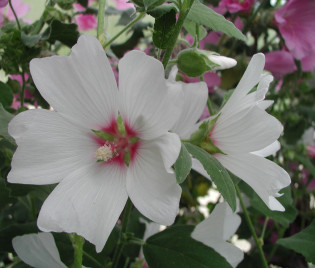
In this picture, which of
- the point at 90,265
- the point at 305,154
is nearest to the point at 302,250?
the point at 90,265

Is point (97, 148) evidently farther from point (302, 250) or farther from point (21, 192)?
point (302, 250)

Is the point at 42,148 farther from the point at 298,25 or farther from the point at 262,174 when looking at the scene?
the point at 298,25

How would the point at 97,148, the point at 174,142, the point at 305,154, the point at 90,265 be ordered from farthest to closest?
1. the point at 305,154
2. the point at 90,265
3. the point at 97,148
4. the point at 174,142

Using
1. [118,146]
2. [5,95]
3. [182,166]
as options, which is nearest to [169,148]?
[182,166]

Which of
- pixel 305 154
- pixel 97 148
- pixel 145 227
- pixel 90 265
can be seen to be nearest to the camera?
pixel 97 148

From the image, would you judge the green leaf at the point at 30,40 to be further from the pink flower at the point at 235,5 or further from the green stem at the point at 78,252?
the pink flower at the point at 235,5

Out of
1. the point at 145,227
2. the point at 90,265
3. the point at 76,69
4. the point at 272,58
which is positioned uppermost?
the point at 76,69

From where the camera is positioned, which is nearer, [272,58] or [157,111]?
[157,111]

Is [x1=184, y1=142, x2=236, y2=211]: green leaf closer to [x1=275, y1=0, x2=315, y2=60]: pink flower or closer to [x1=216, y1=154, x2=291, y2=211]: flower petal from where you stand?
[x1=216, y1=154, x2=291, y2=211]: flower petal

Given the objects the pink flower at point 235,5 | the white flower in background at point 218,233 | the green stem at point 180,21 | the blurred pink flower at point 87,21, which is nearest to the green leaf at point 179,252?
the white flower in background at point 218,233
